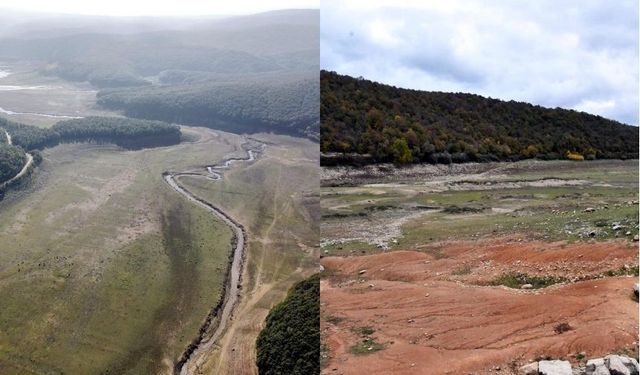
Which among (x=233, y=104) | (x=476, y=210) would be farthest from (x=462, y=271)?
(x=233, y=104)

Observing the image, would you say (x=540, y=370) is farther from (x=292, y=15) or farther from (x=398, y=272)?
(x=292, y=15)

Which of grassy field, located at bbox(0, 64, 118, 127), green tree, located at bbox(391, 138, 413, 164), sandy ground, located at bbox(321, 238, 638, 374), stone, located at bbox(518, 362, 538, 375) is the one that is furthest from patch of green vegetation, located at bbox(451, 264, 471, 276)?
green tree, located at bbox(391, 138, 413, 164)

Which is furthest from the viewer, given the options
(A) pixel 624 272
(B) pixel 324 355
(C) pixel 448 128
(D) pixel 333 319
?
(C) pixel 448 128

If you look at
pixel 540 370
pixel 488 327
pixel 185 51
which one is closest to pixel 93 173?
pixel 185 51

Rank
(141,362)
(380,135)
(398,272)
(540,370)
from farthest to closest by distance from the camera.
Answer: (380,135) → (398,272) → (540,370) → (141,362)

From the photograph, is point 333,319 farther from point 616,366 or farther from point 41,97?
point 41,97

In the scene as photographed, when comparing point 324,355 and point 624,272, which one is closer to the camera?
point 324,355

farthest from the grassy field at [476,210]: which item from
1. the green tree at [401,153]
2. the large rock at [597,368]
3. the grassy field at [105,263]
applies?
the grassy field at [105,263]

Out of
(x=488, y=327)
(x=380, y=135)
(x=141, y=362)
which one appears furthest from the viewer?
(x=380, y=135)
